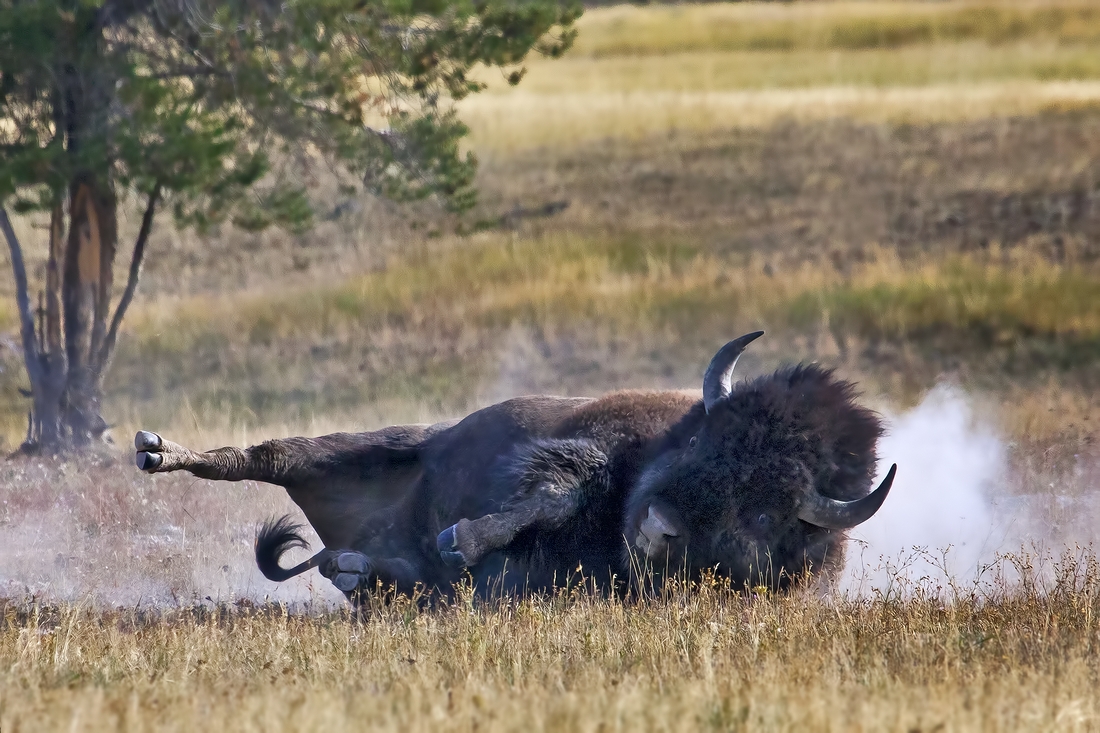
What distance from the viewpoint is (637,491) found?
24.3 feet

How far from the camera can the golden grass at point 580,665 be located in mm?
4672

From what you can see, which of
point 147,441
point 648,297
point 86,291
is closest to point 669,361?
point 648,297

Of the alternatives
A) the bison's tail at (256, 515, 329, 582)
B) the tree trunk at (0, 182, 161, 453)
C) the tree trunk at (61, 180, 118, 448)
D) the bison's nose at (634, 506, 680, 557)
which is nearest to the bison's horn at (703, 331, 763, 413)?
the bison's nose at (634, 506, 680, 557)

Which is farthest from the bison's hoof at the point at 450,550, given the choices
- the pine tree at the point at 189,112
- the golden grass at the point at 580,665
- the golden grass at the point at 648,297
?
the golden grass at the point at 648,297

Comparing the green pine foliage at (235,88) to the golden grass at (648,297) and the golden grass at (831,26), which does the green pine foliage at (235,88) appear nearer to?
the golden grass at (648,297)

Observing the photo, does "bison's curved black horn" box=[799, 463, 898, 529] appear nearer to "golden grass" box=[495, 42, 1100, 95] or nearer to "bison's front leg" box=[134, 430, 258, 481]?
"bison's front leg" box=[134, 430, 258, 481]

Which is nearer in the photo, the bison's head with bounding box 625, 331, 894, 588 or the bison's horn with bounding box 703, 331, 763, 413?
the bison's head with bounding box 625, 331, 894, 588

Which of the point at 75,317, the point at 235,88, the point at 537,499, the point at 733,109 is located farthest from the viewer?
the point at 733,109

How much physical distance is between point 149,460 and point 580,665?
9.90 ft

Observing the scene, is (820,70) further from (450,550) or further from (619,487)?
(450,550)

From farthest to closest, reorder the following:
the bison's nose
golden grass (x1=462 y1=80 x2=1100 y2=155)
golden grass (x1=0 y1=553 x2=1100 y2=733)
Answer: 1. golden grass (x1=462 y1=80 x2=1100 y2=155)
2. the bison's nose
3. golden grass (x1=0 y1=553 x2=1100 y2=733)

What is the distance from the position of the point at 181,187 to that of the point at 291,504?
4171 mm

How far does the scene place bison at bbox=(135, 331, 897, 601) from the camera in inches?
283

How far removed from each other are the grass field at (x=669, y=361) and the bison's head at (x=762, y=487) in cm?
32
